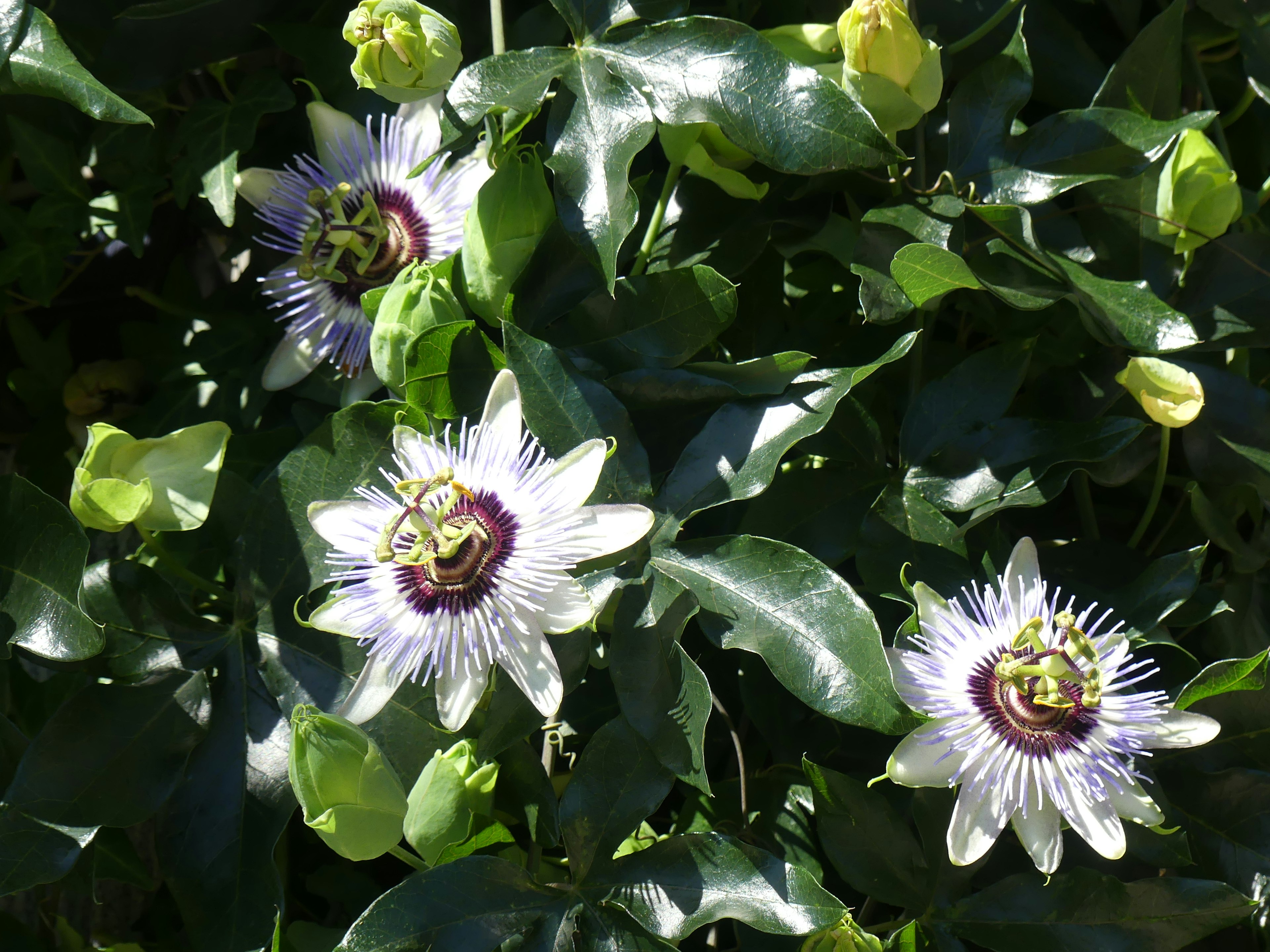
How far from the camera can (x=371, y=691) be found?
959 millimetres

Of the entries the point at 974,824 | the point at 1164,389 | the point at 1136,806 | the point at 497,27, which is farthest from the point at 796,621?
the point at 497,27

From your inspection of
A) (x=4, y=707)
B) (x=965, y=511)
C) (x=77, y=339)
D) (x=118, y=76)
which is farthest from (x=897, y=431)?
(x=77, y=339)

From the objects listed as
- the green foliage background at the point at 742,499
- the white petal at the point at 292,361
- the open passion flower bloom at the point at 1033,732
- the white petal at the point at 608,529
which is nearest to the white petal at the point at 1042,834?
the open passion flower bloom at the point at 1033,732

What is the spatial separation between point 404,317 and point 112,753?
532 millimetres

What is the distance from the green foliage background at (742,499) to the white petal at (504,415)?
0.6 inches

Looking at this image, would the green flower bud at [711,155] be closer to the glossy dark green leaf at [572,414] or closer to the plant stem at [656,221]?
the plant stem at [656,221]

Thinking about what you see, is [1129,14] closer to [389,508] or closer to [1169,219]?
[1169,219]

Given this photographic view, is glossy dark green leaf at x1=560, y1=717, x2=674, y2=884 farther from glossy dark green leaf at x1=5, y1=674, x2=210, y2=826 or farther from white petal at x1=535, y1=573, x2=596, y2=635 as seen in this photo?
glossy dark green leaf at x1=5, y1=674, x2=210, y2=826

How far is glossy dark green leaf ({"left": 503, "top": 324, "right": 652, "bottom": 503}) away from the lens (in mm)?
952

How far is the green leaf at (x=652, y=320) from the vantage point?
982 millimetres

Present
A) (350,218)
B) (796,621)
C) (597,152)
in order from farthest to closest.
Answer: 1. (350,218)
2. (597,152)
3. (796,621)

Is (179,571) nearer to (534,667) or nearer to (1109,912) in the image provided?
(534,667)

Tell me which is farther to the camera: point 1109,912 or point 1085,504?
point 1085,504

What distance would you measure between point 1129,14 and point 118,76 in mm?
1199
